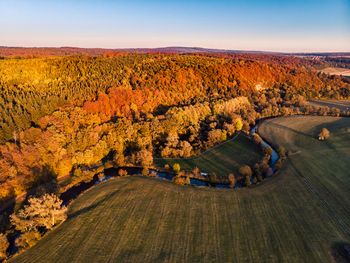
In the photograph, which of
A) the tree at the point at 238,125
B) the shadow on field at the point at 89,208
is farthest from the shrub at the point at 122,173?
the tree at the point at 238,125

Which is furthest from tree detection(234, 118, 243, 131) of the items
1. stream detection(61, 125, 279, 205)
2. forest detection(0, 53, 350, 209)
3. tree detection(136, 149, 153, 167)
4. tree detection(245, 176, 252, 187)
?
tree detection(136, 149, 153, 167)

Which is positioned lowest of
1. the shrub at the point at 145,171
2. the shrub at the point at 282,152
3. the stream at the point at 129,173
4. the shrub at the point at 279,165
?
the stream at the point at 129,173

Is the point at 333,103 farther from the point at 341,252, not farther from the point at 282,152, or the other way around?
the point at 341,252

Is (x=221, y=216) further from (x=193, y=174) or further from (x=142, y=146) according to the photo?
(x=142, y=146)

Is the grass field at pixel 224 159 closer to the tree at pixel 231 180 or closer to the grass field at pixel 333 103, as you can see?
the tree at pixel 231 180

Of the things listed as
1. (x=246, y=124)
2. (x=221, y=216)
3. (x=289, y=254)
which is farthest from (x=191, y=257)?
(x=246, y=124)

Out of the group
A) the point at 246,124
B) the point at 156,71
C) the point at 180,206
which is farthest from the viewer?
the point at 156,71
